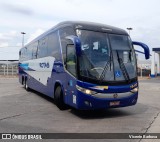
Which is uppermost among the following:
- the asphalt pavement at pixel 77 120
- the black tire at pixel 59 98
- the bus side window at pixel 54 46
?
the bus side window at pixel 54 46

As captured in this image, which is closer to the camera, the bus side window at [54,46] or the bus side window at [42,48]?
the bus side window at [54,46]

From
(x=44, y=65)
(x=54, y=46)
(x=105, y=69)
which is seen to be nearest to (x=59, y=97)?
(x=54, y=46)

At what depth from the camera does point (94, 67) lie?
9023 millimetres

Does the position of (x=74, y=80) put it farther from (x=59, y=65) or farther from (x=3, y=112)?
(x=3, y=112)

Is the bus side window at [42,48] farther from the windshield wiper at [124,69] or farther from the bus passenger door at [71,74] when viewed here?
the windshield wiper at [124,69]

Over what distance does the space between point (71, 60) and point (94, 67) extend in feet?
3.16

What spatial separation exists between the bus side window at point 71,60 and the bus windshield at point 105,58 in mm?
360

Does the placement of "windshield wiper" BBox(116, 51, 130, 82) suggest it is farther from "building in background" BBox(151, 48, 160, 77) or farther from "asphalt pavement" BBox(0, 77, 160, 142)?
"building in background" BBox(151, 48, 160, 77)

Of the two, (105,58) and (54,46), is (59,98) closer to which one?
(54,46)

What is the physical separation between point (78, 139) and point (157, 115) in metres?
4.33

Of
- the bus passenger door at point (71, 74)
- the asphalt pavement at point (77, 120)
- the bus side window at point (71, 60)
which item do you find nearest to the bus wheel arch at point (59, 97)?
the asphalt pavement at point (77, 120)

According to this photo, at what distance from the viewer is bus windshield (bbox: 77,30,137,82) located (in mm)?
9016

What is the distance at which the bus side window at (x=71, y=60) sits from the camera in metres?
9.34

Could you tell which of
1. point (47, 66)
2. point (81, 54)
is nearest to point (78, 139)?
point (81, 54)
